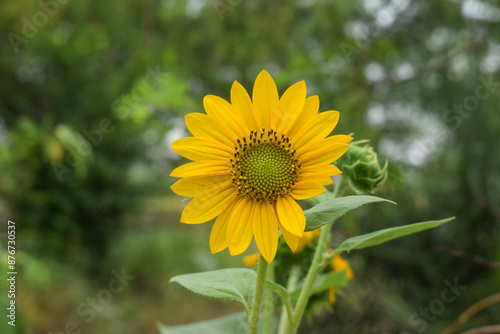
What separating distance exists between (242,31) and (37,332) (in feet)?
5.80

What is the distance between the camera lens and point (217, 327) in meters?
0.44

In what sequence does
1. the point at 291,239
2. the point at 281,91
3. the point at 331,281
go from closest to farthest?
the point at 291,239 → the point at 331,281 → the point at 281,91

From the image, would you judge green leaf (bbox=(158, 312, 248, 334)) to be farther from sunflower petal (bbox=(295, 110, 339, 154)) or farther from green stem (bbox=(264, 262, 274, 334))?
sunflower petal (bbox=(295, 110, 339, 154))

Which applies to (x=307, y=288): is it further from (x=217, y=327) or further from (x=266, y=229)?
(x=217, y=327)

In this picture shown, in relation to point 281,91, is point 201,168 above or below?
below

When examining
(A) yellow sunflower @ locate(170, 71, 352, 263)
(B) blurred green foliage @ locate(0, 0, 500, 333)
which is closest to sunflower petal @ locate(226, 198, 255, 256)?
(A) yellow sunflower @ locate(170, 71, 352, 263)

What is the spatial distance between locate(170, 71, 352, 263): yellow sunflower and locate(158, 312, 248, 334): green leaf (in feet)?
0.61

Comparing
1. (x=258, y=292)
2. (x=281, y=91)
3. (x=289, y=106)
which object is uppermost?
(x=281, y=91)

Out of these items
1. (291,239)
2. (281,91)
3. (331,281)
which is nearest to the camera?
(291,239)

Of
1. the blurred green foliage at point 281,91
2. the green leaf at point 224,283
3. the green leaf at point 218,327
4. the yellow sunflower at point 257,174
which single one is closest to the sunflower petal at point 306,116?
the yellow sunflower at point 257,174

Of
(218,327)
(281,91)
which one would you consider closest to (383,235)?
(218,327)

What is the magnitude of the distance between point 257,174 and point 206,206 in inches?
1.9

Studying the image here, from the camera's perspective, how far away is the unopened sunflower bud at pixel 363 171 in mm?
320

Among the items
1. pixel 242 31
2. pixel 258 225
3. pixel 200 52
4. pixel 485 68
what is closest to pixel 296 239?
pixel 258 225
